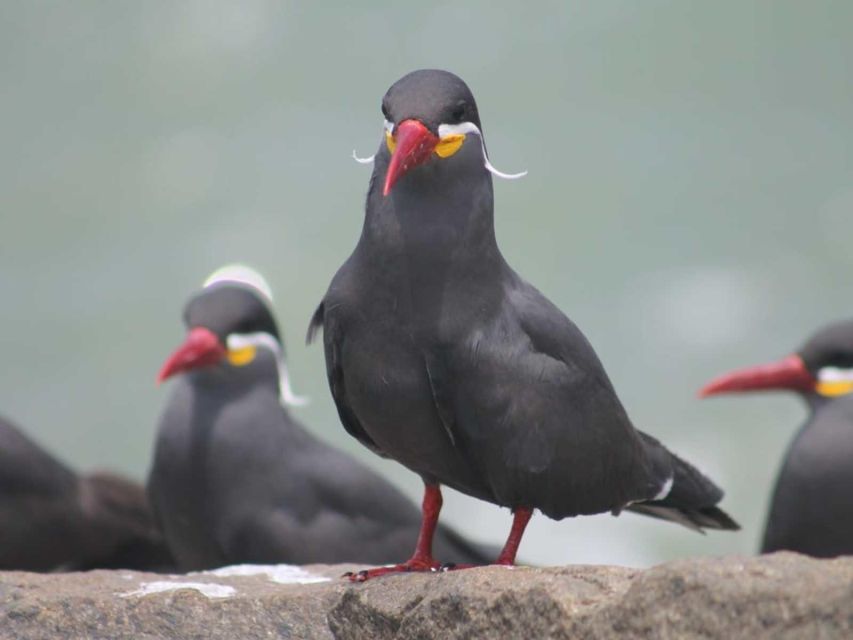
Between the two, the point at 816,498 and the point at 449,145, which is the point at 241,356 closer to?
the point at 816,498

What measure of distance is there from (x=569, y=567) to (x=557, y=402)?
2.11 feet

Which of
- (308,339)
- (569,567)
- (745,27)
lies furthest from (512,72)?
(569,567)

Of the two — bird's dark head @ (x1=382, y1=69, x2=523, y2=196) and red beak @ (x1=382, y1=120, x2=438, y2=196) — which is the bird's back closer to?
bird's dark head @ (x1=382, y1=69, x2=523, y2=196)

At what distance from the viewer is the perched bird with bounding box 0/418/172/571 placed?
802cm

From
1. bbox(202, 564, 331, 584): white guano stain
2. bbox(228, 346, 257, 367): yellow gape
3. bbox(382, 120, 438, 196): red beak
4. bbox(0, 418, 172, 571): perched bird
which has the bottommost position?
bbox(0, 418, 172, 571): perched bird

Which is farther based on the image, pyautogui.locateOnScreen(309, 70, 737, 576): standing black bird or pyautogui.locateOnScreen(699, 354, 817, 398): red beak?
pyautogui.locateOnScreen(699, 354, 817, 398): red beak

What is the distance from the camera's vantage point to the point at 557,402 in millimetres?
4445

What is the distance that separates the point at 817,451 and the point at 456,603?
4280 mm

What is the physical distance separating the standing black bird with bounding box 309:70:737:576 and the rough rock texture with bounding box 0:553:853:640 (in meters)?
0.31

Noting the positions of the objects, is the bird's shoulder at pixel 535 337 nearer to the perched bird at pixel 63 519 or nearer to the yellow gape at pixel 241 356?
the yellow gape at pixel 241 356

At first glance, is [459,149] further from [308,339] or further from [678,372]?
[678,372]

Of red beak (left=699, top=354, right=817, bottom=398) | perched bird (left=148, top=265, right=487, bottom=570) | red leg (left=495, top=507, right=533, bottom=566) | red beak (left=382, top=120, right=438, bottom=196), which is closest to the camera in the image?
red beak (left=382, top=120, right=438, bottom=196)

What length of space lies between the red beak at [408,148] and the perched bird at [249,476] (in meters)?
3.33

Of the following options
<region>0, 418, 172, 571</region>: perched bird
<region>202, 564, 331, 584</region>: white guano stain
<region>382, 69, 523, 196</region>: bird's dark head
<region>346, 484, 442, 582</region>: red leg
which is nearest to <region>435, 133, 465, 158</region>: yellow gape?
<region>382, 69, 523, 196</region>: bird's dark head
